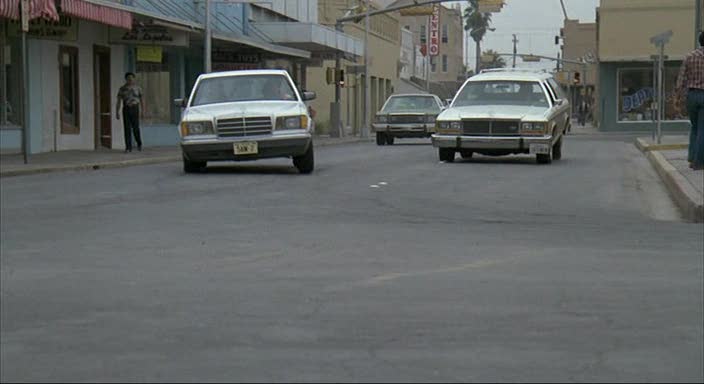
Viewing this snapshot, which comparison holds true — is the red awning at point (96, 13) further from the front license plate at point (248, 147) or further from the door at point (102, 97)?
the front license plate at point (248, 147)

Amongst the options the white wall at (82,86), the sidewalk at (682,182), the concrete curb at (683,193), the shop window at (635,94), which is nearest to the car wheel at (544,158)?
the sidewalk at (682,182)

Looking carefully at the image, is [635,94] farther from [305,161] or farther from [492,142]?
[305,161]

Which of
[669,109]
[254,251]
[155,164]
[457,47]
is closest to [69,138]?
[155,164]

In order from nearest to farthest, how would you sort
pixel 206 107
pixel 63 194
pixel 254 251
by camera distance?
pixel 254 251, pixel 63 194, pixel 206 107

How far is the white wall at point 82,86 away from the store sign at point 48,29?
340mm

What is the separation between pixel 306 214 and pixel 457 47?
12770 cm

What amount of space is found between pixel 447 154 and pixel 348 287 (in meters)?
15.7

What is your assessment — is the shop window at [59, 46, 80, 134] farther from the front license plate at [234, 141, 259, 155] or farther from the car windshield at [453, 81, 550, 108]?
the front license plate at [234, 141, 259, 155]

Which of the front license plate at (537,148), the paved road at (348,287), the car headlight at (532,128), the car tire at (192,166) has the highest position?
the car headlight at (532,128)

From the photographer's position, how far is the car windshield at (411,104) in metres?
39.2

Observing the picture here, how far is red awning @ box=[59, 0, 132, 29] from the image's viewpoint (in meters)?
25.2

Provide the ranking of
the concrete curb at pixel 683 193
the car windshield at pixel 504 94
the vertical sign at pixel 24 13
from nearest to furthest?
the concrete curb at pixel 683 193 → the vertical sign at pixel 24 13 → the car windshield at pixel 504 94

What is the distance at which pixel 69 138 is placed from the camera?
3031 cm

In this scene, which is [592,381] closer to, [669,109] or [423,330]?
[423,330]
